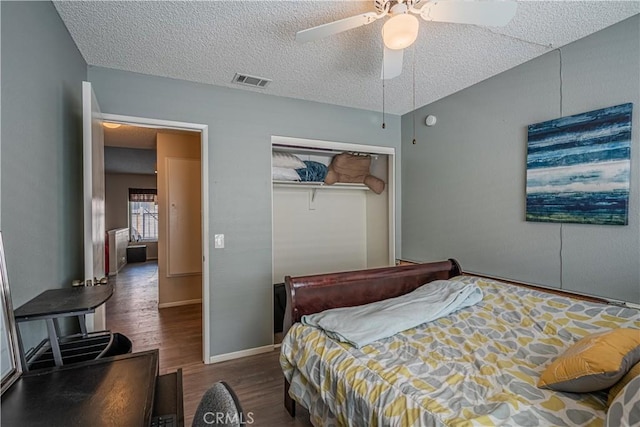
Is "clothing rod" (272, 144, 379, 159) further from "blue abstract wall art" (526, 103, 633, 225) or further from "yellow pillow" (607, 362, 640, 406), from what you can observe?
"yellow pillow" (607, 362, 640, 406)

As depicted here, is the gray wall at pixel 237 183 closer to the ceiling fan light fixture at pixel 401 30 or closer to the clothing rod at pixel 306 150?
the clothing rod at pixel 306 150

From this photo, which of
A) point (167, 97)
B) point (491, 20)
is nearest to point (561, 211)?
point (491, 20)

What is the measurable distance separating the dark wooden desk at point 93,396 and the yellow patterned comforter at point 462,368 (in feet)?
2.42

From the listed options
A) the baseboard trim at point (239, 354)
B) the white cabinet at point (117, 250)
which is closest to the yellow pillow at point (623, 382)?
the baseboard trim at point (239, 354)

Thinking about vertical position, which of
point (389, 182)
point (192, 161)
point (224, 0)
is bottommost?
point (389, 182)

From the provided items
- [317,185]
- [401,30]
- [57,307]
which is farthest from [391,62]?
[57,307]

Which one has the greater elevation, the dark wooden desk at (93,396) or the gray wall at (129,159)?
the gray wall at (129,159)

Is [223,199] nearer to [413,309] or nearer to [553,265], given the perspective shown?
[413,309]

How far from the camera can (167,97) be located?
271 cm

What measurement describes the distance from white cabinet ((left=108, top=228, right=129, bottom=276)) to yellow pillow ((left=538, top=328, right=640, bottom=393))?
7.71 meters

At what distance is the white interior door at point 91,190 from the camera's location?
179 cm

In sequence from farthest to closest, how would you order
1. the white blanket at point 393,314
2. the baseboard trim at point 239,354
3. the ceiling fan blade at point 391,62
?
1. the baseboard trim at point 239,354
2. the ceiling fan blade at point 391,62
3. the white blanket at point 393,314

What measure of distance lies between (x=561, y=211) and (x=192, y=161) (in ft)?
14.5

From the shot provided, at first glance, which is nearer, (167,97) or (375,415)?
(375,415)
